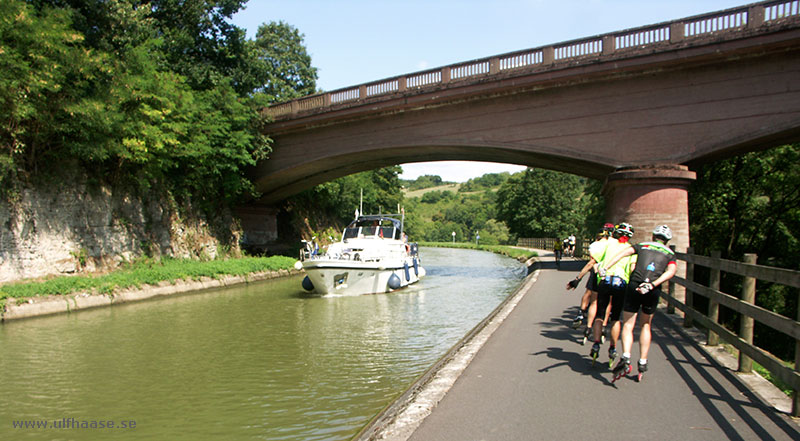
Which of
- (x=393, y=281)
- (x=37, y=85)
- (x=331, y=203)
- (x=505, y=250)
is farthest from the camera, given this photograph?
(x=505, y=250)

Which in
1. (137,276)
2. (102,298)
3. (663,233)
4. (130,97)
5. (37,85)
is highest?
(130,97)

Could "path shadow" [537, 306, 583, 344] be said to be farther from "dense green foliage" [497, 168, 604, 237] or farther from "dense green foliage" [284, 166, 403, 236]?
"dense green foliage" [497, 168, 604, 237]

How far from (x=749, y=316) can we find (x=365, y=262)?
1421 centimetres

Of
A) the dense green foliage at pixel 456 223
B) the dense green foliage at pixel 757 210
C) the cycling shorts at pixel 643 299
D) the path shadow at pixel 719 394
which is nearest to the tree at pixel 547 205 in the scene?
the dense green foliage at pixel 456 223

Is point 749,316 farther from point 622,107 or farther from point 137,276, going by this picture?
point 137,276

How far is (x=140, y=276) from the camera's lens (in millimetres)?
18438

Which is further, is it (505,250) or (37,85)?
(505,250)

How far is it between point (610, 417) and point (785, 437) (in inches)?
52.9

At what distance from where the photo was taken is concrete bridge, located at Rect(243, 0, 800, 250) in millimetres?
16172

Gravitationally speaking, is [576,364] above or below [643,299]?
below

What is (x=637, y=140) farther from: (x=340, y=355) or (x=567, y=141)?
(x=340, y=355)

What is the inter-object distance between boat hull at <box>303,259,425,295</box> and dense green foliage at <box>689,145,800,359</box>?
12.9 m

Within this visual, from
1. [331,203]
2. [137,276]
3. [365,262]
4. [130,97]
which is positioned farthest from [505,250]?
[130,97]

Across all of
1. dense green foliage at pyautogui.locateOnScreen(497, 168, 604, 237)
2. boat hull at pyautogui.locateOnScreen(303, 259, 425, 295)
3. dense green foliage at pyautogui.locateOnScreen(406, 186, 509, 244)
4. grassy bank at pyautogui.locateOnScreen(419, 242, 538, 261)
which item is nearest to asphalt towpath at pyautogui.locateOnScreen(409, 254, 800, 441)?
boat hull at pyautogui.locateOnScreen(303, 259, 425, 295)
